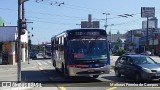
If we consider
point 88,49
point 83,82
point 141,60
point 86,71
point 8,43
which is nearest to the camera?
point 86,71

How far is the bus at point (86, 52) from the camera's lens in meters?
21.3

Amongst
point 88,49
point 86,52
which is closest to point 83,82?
point 86,52

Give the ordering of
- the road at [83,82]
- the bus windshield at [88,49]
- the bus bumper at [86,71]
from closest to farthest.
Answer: the road at [83,82]
the bus bumper at [86,71]
the bus windshield at [88,49]

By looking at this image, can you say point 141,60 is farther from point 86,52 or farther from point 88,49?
point 86,52

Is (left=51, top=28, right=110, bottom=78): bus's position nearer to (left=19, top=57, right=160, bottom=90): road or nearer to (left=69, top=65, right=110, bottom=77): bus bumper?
(left=69, top=65, right=110, bottom=77): bus bumper

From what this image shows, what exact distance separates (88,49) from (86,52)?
0.22 m

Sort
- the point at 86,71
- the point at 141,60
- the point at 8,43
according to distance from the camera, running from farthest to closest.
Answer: the point at 8,43 → the point at 141,60 → the point at 86,71

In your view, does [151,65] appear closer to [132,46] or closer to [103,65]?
[103,65]

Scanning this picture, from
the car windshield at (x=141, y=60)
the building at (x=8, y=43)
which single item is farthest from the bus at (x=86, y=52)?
the building at (x=8, y=43)

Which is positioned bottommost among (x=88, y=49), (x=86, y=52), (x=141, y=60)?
(x=141, y=60)

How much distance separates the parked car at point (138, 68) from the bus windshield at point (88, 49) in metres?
1.78

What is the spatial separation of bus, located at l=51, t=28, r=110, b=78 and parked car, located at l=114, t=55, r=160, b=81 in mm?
1487

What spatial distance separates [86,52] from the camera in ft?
70.7

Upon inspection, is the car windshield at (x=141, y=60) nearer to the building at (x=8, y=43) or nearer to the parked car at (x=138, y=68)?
the parked car at (x=138, y=68)
